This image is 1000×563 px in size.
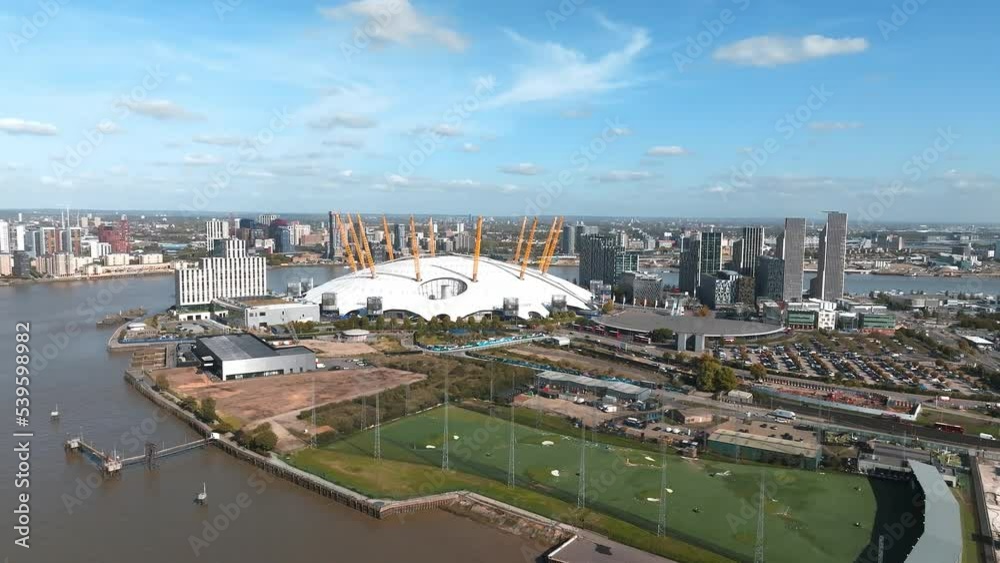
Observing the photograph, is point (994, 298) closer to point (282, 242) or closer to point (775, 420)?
point (775, 420)

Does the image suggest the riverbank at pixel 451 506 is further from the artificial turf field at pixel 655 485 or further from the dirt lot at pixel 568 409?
the dirt lot at pixel 568 409

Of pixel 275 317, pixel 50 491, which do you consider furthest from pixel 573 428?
pixel 275 317

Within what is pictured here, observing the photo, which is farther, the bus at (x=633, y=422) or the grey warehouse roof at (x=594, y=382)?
the grey warehouse roof at (x=594, y=382)

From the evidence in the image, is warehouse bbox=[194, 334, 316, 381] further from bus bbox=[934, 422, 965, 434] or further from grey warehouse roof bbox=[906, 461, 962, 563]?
bus bbox=[934, 422, 965, 434]

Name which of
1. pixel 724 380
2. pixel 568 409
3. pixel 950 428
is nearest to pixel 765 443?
pixel 724 380

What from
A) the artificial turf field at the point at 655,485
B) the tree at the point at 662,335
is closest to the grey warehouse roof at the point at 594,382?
the artificial turf field at the point at 655,485
